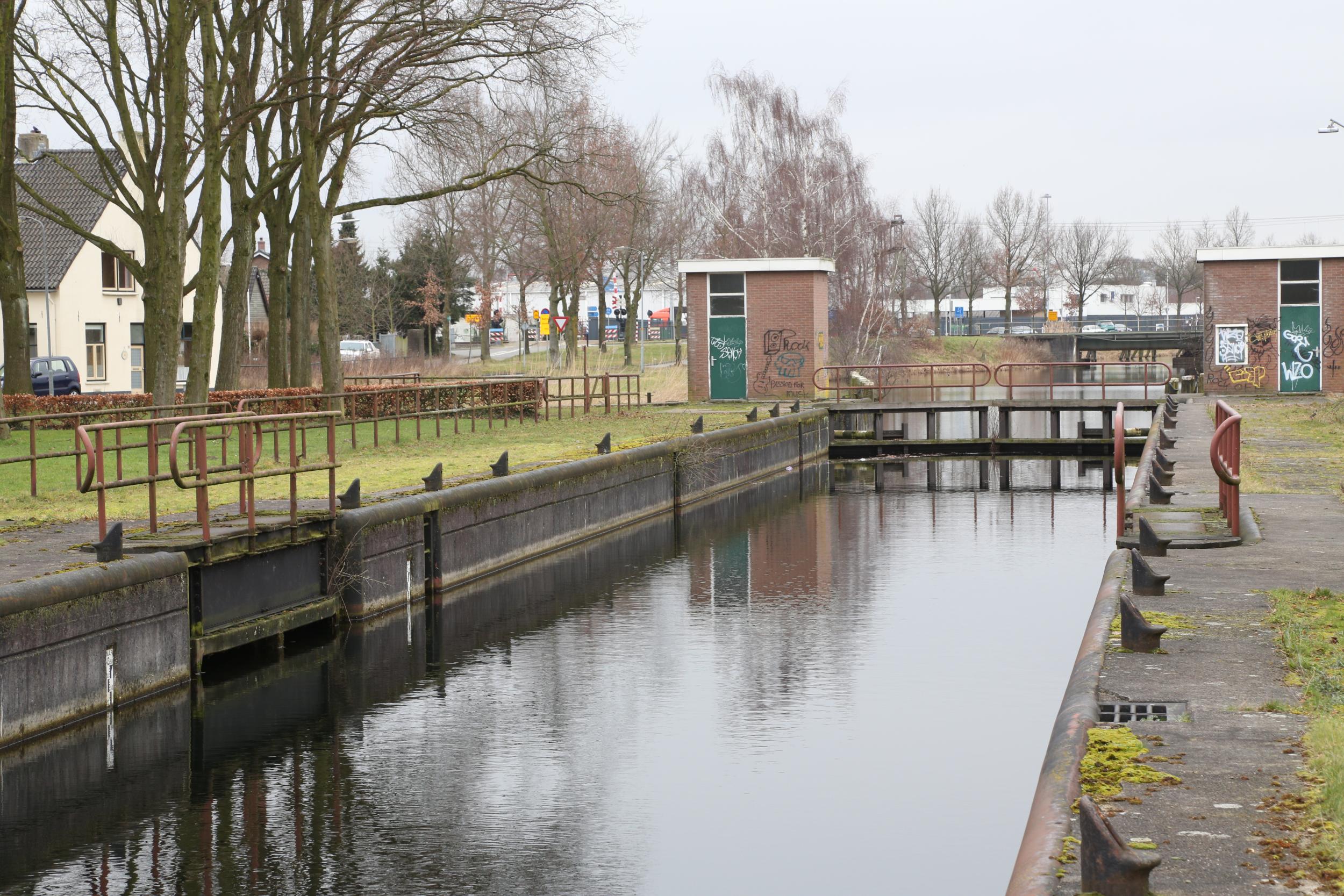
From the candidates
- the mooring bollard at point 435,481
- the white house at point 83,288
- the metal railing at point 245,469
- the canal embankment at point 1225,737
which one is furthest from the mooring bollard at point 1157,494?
the white house at point 83,288

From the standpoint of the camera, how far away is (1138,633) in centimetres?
877

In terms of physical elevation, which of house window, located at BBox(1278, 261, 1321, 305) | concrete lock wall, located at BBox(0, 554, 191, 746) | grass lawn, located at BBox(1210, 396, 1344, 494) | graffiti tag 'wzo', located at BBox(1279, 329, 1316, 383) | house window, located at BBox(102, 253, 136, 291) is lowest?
concrete lock wall, located at BBox(0, 554, 191, 746)

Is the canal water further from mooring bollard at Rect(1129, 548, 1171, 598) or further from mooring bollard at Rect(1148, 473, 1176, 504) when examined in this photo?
mooring bollard at Rect(1148, 473, 1176, 504)

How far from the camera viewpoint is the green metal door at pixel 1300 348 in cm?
3950

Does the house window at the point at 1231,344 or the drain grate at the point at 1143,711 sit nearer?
the drain grate at the point at 1143,711

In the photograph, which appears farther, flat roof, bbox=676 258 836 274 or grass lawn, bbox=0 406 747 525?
flat roof, bbox=676 258 836 274

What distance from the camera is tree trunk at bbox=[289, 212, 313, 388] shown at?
31.8 m

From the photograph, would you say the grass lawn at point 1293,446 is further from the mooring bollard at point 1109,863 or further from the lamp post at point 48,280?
the lamp post at point 48,280

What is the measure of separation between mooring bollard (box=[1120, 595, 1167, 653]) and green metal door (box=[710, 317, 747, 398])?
3207cm

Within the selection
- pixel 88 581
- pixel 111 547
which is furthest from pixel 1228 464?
pixel 88 581

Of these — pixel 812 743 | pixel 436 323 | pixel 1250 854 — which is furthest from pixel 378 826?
pixel 436 323

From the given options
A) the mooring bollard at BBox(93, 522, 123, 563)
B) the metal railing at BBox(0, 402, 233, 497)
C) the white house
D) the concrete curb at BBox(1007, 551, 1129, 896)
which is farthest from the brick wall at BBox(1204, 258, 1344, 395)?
the mooring bollard at BBox(93, 522, 123, 563)

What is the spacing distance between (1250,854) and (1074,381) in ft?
215

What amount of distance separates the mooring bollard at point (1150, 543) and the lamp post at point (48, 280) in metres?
30.4
